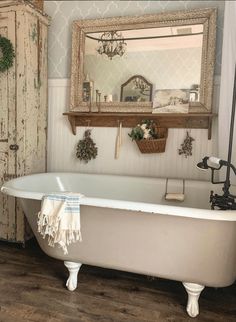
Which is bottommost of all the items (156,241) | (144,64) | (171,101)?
(156,241)

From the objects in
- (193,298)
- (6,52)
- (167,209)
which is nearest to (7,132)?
(6,52)

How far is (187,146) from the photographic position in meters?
2.25

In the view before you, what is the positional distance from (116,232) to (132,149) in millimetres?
976

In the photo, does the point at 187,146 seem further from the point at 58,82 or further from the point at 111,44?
the point at 58,82

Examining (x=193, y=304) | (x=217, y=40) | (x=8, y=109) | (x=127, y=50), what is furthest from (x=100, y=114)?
(x=193, y=304)

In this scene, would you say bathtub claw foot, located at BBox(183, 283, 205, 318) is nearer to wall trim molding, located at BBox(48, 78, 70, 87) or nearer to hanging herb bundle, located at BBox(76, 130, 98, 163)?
hanging herb bundle, located at BBox(76, 130, 98, 163)

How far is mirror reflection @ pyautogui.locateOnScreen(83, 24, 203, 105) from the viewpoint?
2189 millimetres

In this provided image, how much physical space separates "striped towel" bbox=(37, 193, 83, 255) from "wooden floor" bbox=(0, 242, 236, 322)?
403 millimetres

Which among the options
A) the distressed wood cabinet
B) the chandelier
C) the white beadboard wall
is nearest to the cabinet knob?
the distressed wood cabinet

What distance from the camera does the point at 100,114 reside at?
2.36m

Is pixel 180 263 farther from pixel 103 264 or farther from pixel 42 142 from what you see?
pixel 42 142

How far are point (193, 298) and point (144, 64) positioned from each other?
1707 mm

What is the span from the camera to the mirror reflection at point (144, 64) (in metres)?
2.19

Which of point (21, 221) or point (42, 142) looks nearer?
point (21, 221)
